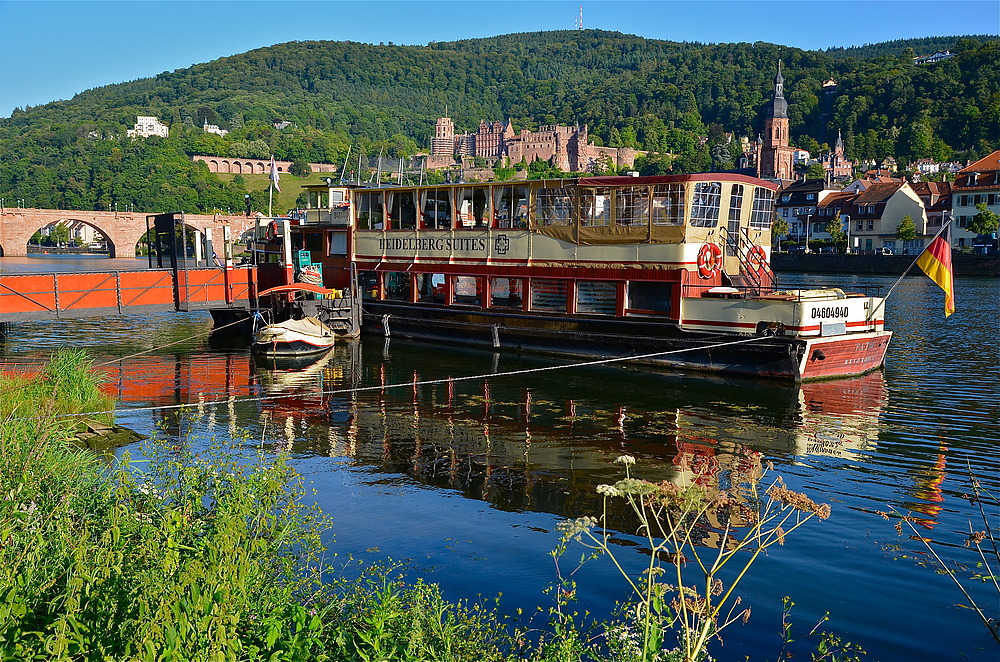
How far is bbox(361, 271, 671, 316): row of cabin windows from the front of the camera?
80.4 feet

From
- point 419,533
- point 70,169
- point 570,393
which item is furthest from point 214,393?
point 70,169

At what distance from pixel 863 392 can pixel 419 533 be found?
14325 millimetres

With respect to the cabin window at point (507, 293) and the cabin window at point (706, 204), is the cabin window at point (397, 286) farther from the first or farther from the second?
the cabin window at point (706, 204)

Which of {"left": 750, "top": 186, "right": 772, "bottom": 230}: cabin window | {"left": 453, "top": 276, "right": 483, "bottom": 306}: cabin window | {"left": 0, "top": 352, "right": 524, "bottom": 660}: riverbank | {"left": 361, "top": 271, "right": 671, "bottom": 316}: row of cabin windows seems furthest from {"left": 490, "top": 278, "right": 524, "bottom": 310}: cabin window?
{"left": 0, "top": 352, "right": 524, "bottom": 660}: riverbank

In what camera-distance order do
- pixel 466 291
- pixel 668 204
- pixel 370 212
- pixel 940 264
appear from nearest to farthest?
1. pixel 940 264
2. pixel 668 204
3. pixel 466 291
4. pixel 370 212

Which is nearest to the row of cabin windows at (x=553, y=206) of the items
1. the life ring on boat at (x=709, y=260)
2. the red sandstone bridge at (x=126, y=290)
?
the life ring on boat at (x=709, y=260)

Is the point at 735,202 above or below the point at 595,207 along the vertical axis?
above

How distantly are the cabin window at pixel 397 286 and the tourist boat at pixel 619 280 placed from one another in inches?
4.5

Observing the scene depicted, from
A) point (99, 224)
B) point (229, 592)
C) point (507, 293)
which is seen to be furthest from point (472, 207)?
point (99, 224)

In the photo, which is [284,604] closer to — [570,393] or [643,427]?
[643,427]

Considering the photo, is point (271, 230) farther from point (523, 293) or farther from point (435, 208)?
point (523, 293)

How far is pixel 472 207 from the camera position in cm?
2858

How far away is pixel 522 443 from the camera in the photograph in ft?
54.1

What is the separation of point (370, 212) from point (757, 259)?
14171 mm
